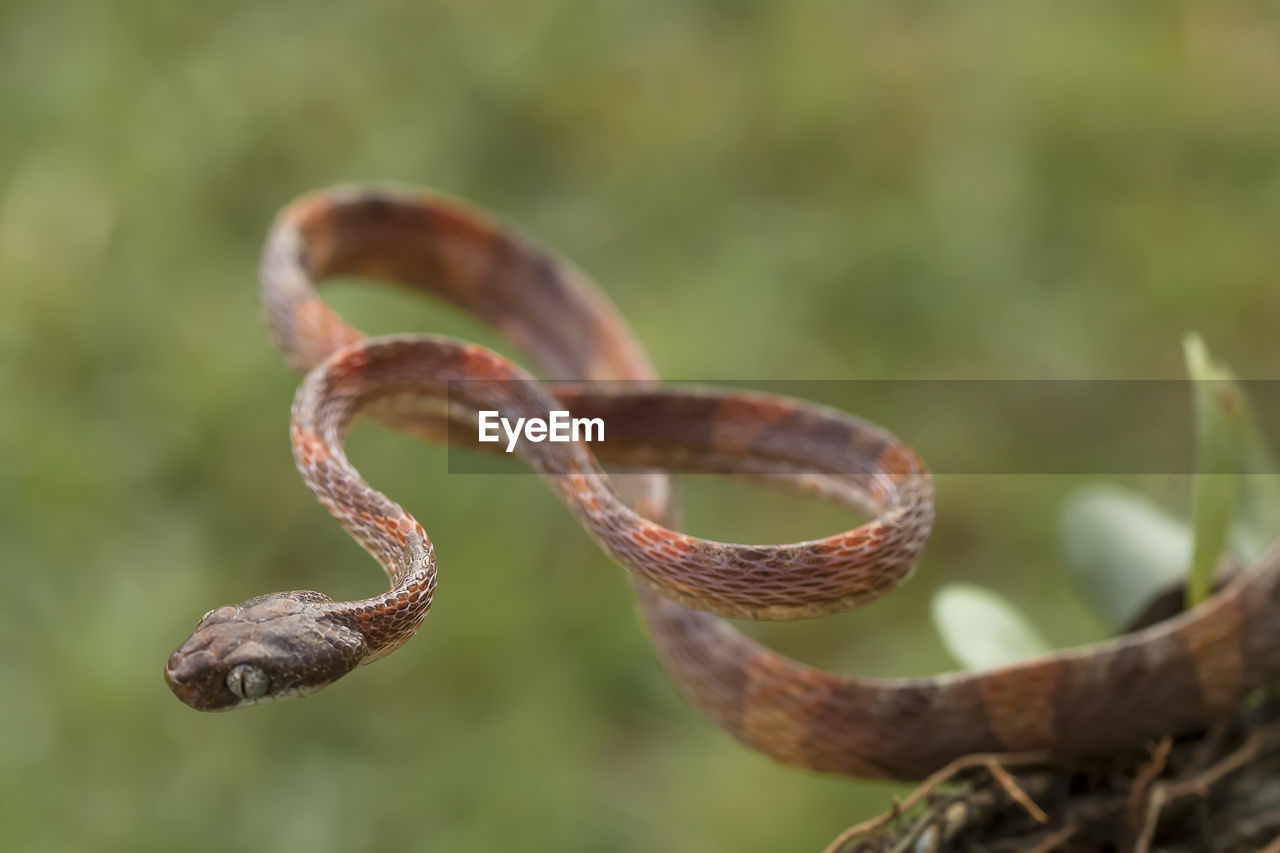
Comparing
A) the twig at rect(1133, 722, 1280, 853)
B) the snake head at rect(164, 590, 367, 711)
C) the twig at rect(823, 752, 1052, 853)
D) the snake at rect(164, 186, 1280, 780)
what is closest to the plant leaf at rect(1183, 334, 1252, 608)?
the snake at rect(164, 186, 1280, 780)

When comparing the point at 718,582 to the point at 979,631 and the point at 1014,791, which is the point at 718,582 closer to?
the point at 1014,791

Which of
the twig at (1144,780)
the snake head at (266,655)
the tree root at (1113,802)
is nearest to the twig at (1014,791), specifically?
the tree root at (1113,802)

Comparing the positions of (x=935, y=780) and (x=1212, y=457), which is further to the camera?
(x=1212, y=457)

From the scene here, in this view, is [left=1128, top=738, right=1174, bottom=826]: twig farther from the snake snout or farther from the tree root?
the snake snout

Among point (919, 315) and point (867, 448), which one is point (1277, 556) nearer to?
point (867, 448)

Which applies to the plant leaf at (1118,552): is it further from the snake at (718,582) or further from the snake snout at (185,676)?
the snake snout at (185,676)

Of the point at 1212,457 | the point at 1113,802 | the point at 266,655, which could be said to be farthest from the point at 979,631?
the point at 266,655

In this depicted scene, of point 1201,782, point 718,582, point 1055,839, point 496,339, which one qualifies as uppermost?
point 496,339

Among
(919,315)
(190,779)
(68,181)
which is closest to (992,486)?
(919,315)
